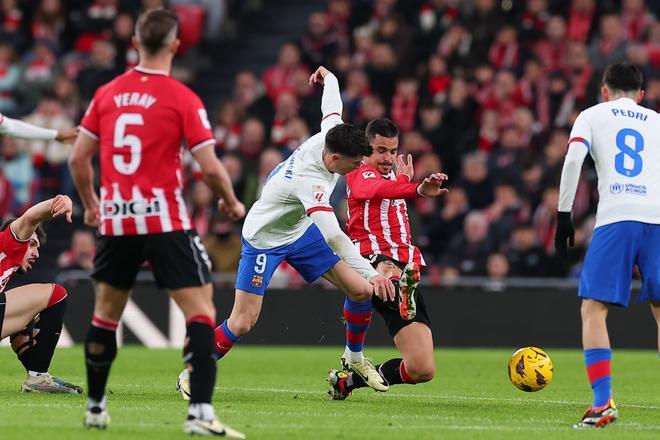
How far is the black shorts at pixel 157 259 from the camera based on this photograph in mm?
7746

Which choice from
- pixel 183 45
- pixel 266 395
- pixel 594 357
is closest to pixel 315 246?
pixel 266 395

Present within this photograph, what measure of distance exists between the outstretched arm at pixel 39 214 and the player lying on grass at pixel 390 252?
2.25 meters

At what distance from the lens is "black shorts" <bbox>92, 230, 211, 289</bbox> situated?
775 centimetres

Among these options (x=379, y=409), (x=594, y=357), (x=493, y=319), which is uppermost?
(x=594, y=357)

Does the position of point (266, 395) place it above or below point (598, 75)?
below

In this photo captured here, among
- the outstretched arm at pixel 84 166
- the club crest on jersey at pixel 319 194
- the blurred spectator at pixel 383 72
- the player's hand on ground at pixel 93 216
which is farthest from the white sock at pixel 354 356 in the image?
the blurred spectator at pixel 383 72

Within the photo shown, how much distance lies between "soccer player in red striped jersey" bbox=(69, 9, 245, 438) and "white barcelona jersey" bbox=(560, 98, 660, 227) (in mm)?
2529

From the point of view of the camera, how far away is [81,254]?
1895 centimetres

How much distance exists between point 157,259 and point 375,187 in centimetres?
281

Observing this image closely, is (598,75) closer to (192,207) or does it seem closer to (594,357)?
(192,207)

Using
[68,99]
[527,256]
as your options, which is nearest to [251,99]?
[68,99]

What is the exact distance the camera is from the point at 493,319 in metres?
17.5

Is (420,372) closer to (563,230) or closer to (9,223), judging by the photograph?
(563,230)

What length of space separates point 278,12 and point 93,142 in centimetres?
1761
